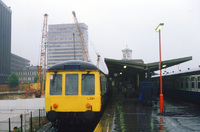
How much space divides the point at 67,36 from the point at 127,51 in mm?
52299

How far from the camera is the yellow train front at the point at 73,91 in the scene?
1016 centimetres

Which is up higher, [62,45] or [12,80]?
[62,45]

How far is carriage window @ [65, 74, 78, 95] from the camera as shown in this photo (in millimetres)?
10297

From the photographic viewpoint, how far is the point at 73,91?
10.3 meters

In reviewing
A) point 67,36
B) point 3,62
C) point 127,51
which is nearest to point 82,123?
point 3,62

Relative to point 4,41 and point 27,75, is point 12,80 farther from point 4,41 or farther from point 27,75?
point 27,75

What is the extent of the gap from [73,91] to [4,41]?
110 metres

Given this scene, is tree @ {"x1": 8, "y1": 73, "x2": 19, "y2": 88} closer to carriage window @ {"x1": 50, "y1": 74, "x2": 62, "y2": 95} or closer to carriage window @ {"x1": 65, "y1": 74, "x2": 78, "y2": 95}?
carriage window @ {"x1": 50, "y1": 74, "x2": 62, "y2": 95}

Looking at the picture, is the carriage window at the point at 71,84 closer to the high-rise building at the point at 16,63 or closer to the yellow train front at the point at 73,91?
the yellow train front at the point at 73,91

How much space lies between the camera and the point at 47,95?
10211 mm

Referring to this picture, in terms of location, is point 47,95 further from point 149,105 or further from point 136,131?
point 149,105

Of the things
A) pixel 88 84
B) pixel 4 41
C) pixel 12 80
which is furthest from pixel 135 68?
pixel 4 41

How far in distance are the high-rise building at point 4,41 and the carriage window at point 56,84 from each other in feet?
340

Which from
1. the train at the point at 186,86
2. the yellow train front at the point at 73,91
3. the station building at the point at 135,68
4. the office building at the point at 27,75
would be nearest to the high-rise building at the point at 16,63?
the office building at the point at 27,75
